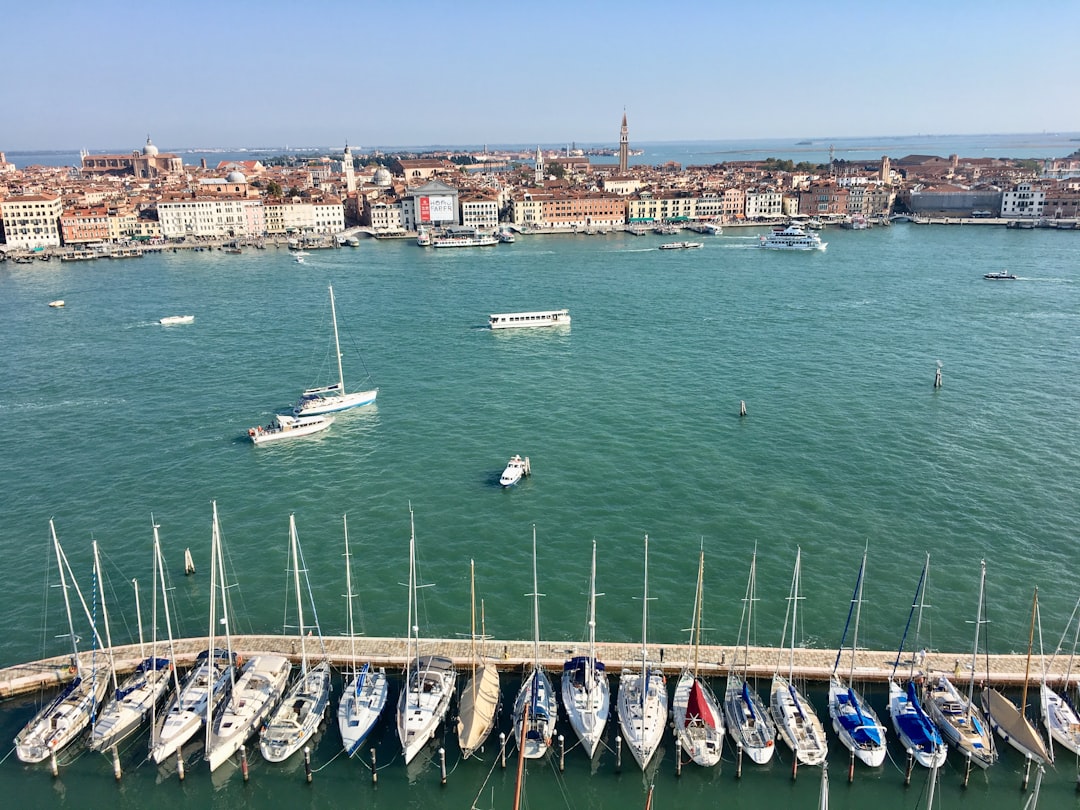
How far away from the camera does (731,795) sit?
10977 millimetres

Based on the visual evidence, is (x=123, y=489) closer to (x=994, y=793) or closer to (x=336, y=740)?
(x=336, y=740)

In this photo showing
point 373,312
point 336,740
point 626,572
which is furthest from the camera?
point 373,312

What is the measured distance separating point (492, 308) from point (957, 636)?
31.4 meters

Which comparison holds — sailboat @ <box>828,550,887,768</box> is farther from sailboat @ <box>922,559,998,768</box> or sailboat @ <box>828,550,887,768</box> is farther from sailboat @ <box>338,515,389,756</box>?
sailboat @ <box>338,515,389,756</box>

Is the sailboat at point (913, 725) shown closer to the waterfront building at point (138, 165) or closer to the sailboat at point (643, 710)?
the sailboat at point (643, 710)

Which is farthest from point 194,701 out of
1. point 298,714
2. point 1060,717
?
point 1060,717

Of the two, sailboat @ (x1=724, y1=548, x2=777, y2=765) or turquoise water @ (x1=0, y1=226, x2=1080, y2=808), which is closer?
sailboat @ (x1=724, y1=548, x2=777, y2=765)

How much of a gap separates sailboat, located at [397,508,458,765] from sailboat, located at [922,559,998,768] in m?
7.03

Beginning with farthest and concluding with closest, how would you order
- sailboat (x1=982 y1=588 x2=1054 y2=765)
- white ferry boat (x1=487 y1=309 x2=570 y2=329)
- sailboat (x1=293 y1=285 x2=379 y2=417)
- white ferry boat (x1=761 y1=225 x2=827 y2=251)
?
white ferry boat (x1=761 y1=225 x2=827 y2=251) < white ferry boat (x1=487 y1=309 x2=570 y2=329) < sailboat (x1=293 y1=285 x2=379 y2=417) < sailboat (x1=982 y1=588 x2=1054 y2=765)

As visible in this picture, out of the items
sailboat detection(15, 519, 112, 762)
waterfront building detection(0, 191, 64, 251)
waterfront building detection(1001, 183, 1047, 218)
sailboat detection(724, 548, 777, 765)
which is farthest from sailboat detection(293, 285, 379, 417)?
waterfront building detection(1001, 183, 1047, 218)

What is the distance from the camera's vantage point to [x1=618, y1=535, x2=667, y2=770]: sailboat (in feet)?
37.0

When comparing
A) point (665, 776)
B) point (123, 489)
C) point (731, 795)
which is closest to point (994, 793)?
point (731, 795)

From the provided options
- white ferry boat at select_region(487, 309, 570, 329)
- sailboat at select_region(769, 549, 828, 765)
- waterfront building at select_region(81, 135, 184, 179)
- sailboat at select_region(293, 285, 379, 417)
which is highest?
waterfront building at select_region(81, 135, 184, 179)

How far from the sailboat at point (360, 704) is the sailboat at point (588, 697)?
9.01 ft
